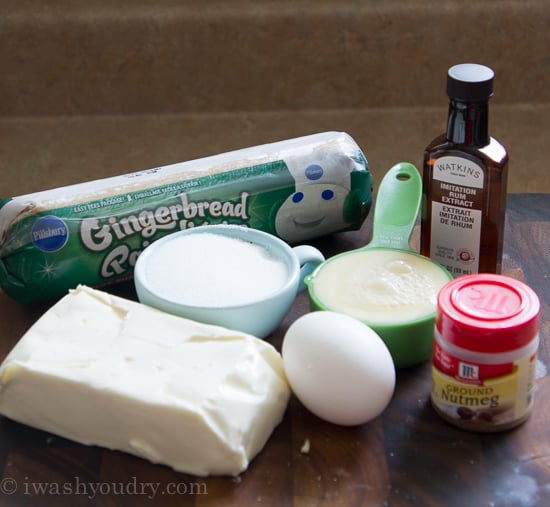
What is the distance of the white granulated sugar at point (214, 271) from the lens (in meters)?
0.91

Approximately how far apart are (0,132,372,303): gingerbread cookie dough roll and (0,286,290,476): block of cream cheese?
139mm

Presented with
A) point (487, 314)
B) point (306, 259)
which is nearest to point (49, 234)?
point (306, 259)

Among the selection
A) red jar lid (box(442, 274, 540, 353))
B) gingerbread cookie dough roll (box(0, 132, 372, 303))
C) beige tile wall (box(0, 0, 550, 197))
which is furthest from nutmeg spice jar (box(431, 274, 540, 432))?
beige tile wall (box(0, 0, 550, 197))

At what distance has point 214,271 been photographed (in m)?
0.94

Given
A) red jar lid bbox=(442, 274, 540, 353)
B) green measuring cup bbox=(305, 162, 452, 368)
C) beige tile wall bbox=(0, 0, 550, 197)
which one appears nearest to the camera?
red jar lid bbox=(442, 274, 540, 353)

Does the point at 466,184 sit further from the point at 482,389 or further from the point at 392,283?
the point at 482,389

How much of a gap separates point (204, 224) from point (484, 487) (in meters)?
0.46

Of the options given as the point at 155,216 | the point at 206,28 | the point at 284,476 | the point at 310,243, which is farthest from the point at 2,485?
the point at 206,28

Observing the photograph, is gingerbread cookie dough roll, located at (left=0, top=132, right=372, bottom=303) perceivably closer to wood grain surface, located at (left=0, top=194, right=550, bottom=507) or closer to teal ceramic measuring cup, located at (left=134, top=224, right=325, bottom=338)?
teal ceramic measuring cup, located at (left=134, top=224, right=325, bottom=338)

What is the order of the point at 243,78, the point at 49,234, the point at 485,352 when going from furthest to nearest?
the point at 243,78
the point at 49,234
the point at 485,352

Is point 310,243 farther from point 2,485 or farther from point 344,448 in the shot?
point 2,485

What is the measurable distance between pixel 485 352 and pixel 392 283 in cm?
18

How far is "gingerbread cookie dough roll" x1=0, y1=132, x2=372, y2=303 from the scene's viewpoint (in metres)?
0.99

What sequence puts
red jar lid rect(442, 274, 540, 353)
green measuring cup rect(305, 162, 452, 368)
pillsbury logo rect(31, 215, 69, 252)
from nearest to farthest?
red jar lid rect(442, 274, 540, 353), green measuring cup rect(305, 162, 452, 368), pillsbury logo rect(31, 215, 69, 252)
